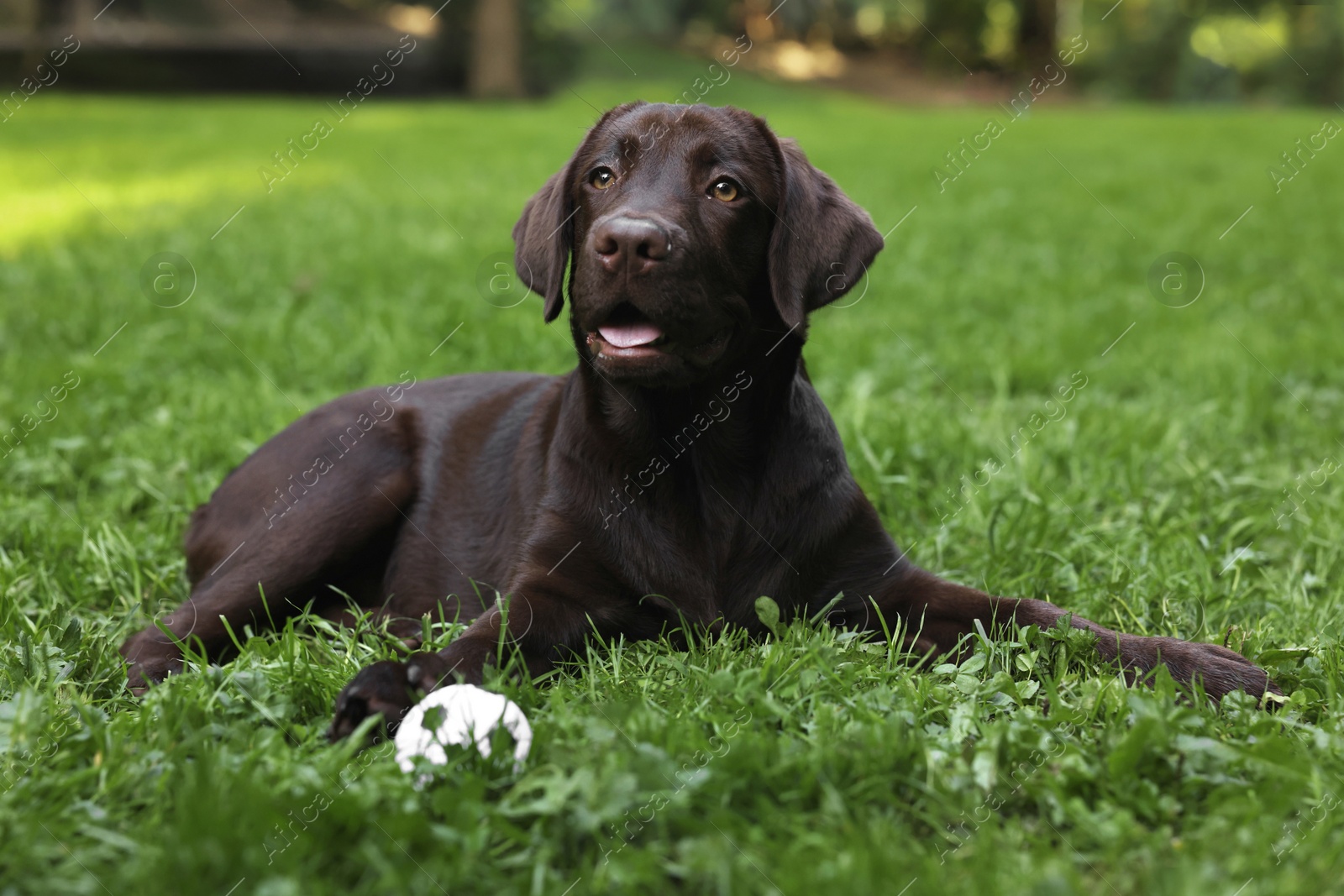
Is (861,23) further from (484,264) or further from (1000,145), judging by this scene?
(484,264)

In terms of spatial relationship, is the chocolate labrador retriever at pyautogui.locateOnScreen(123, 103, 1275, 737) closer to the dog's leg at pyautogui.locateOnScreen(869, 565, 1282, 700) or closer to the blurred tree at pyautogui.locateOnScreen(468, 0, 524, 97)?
the dog's leg at pyautogui.locateOnScreen(869, 565, 1282, 700)

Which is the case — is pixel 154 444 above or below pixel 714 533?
below

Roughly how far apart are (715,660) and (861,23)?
3764 centimetres

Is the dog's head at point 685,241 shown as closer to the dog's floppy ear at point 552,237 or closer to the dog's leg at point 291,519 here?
the dog's floppy ear at point 552,237

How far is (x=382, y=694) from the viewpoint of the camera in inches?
91.4

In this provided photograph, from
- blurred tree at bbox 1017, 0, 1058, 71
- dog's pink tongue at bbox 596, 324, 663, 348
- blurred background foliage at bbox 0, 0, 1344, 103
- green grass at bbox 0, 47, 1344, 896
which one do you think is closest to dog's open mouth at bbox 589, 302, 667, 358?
dog's pink tongue at bbox 596, 324, 663, 348

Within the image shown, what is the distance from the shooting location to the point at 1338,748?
219cm

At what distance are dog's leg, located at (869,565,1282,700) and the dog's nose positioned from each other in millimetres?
1049

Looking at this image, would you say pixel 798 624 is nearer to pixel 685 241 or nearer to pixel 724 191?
pixel 685 241

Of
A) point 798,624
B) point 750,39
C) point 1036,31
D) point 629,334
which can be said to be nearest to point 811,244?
point 629,334

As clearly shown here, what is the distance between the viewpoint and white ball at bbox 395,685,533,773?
6.89ft

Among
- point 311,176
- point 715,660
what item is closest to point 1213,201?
point 311,176

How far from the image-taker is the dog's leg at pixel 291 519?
307 centimetres

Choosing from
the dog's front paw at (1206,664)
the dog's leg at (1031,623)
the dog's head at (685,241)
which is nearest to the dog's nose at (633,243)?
the dog's head at (685,241)
